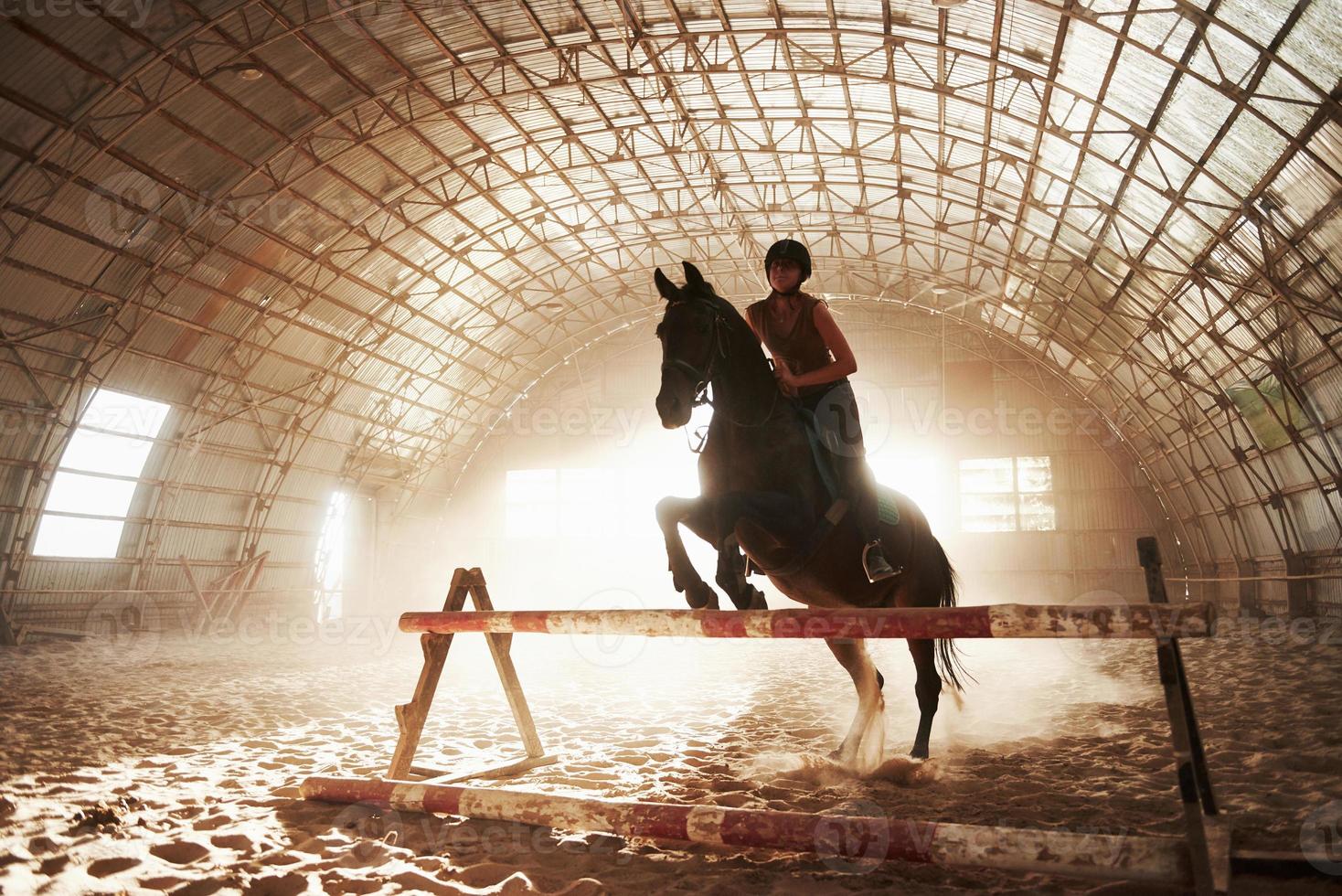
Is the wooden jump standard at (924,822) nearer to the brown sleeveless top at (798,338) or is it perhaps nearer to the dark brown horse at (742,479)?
the dark brown horse at (742,479)

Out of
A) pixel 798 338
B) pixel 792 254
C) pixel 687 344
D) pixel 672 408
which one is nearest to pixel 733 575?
pixel 672 408

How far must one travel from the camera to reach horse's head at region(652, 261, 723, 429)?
460 centimetres

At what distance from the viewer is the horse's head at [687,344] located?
460cm

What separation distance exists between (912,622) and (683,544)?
55.3 inches

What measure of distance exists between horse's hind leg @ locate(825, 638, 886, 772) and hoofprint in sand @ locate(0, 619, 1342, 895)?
28 centimetres

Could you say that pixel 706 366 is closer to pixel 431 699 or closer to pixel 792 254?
pixel 792 254

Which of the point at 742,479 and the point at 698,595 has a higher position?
the point at 742,479

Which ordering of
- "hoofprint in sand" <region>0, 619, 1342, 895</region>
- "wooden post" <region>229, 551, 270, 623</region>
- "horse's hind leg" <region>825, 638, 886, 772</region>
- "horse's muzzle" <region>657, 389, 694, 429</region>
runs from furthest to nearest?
"wooden post" <region>229, 551, 270, 623</region> < "horse's hind leg" <region>825, 638, 886, 772</region> < "horse's muzzle" <region>657, 389, 694, 429</region> < "hoofprint in sand" <region>0, 619, 1342, 895</region>

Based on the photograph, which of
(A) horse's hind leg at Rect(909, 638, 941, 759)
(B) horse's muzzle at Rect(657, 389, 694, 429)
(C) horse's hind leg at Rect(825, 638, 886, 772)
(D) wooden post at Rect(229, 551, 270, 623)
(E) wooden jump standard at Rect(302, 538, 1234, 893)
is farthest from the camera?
(D) wooden post at Rect(229, 551, 270, 623)

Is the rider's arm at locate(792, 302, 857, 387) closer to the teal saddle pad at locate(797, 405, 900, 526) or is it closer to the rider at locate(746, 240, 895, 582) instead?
the rider at locate(746, 240, 895, 582)

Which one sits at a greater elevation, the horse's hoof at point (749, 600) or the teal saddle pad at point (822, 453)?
the teal saddle pad at point (822, 453)

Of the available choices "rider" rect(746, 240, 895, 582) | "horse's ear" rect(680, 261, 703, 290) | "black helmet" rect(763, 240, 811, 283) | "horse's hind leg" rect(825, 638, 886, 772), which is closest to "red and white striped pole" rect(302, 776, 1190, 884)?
"rider" rect(746, 240, 895, 582)

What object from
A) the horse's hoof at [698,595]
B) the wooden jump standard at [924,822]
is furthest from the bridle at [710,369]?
the wooden jump standard at [924,822]

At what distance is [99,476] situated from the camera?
65.9 ft
